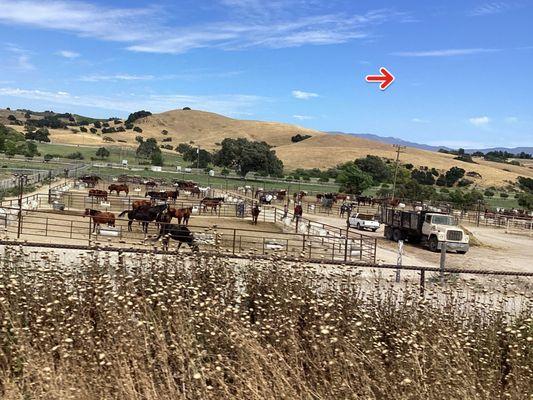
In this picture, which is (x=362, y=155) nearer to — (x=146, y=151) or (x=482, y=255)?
(x=146, y=151)

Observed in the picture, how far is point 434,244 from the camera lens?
100ft

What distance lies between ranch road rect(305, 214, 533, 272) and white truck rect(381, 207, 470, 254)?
19.6 inches

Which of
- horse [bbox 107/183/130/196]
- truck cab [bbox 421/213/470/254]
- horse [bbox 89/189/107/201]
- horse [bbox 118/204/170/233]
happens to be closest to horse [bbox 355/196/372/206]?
horse [bbox 107/183/130/196]

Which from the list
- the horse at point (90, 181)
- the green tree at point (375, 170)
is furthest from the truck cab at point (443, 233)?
the green tree at point (375, 170)

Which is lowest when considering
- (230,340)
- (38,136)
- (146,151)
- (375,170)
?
(230,340)

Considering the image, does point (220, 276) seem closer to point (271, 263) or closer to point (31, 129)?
point (271, 263)

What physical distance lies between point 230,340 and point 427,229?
26.8 meters

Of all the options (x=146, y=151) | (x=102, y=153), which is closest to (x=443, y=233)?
(x=102, y=153)

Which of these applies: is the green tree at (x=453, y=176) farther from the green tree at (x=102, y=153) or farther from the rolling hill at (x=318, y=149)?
the green tree at (x=102, y=153)

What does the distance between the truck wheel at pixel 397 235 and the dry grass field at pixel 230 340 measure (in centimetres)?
2602

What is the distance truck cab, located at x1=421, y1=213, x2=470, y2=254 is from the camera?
29656 millimetres

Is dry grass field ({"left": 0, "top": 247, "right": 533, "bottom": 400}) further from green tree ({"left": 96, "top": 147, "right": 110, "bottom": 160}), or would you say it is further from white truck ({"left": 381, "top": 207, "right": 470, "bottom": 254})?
green tree ({"left": 96, "top": 147, "right": 110, "bottom": 160})

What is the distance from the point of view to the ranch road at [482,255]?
992 inches

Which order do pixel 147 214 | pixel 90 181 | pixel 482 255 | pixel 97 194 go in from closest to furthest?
pixel 147 214 → pixel 482 255 → pixel 97 194 → pixel 90 181
